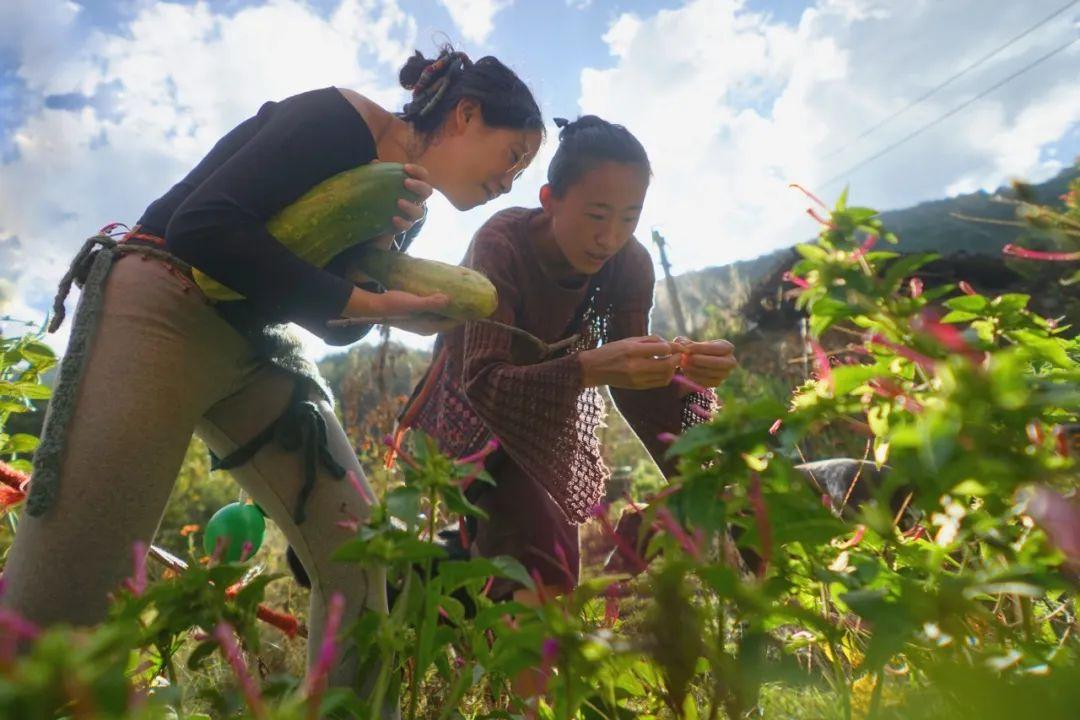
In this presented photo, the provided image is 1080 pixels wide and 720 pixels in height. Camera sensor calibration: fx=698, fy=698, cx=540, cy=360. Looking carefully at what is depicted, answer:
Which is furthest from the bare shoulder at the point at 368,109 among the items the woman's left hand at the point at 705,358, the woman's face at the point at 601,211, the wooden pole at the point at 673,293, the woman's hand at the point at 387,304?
the wooden pole at the point at 673,293

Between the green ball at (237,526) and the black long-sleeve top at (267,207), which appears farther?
the green ball at (237,526)

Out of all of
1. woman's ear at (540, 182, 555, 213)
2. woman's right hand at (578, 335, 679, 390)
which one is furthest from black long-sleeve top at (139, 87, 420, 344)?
woman's ear at (540, 182, 555, 213)

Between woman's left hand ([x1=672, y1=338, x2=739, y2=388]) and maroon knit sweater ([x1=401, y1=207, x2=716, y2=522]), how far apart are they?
20 centimetres

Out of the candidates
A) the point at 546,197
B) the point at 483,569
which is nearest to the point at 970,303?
the point at 483,569

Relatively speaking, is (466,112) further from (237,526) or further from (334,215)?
(237,526)

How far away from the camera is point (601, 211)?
5.60 feet

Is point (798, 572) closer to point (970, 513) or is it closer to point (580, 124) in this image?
point (970, 513)

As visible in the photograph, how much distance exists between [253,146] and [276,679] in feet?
2.93

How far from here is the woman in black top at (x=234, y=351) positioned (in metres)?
1.03

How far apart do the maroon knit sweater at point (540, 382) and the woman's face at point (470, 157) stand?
0.93 ft

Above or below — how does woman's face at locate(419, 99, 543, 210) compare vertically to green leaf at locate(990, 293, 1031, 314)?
above

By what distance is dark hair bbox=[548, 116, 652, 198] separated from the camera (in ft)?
5.79

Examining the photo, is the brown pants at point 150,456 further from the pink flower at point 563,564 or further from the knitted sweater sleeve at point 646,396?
the knitted sweater sleeve at point 646,396

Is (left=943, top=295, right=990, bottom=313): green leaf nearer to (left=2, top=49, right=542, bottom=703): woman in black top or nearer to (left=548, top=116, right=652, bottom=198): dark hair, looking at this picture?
(left=2, top=49, right=542, bottom=703): woman in black top
